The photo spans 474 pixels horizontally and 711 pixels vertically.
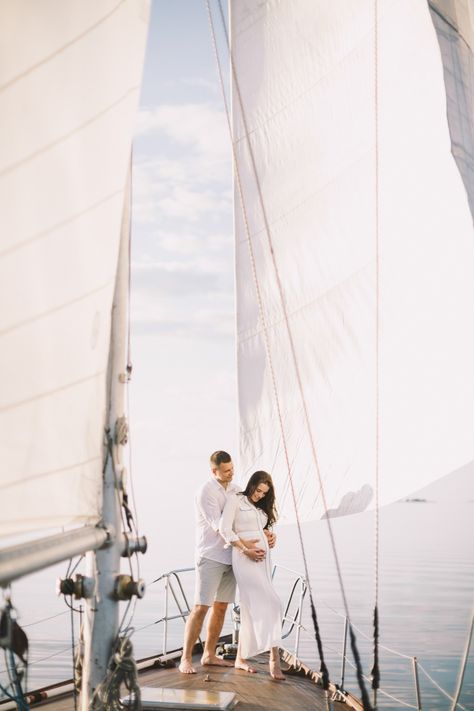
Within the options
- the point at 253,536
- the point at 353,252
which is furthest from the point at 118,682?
the point at 353,252

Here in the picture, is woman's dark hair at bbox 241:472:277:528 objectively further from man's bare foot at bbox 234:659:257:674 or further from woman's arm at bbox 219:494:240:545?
man's bare foot at bbox 234:659:257:674

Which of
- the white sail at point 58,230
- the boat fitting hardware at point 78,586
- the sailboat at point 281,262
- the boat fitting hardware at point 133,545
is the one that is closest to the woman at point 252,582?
the sailboat at point 281,262

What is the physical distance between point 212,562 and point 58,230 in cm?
353

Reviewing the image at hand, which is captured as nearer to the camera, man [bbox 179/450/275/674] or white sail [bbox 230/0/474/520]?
man [bbox 179/450/275/674]

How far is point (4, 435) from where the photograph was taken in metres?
2.60

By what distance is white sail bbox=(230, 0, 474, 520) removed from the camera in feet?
18.9

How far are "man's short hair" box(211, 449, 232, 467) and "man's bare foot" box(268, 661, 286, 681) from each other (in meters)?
1.41

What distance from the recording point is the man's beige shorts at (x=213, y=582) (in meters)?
5.61

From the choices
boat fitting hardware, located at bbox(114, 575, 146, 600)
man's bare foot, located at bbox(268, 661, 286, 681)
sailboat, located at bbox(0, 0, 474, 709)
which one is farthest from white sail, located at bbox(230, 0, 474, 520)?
boat fitting hardware, located at bbox(114, 575, 146, 600)

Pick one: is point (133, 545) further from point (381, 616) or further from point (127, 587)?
point (381, 616)

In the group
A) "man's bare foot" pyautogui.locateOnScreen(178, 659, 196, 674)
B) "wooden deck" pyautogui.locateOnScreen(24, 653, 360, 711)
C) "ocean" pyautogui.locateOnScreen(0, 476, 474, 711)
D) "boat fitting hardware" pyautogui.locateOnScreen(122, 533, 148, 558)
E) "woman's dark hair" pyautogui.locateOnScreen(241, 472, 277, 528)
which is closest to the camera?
"boat fitting hardware" pyautogui.locateOnScreen(122, 533, 148, 558)

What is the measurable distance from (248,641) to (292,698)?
1.72 ft

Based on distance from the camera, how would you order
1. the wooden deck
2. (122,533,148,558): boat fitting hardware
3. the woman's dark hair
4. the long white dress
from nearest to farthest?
(122,533,148,558): boat fitting hardware → the wooden deck → the long white dress → the woman's dark hair

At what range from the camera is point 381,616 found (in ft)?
59.0
